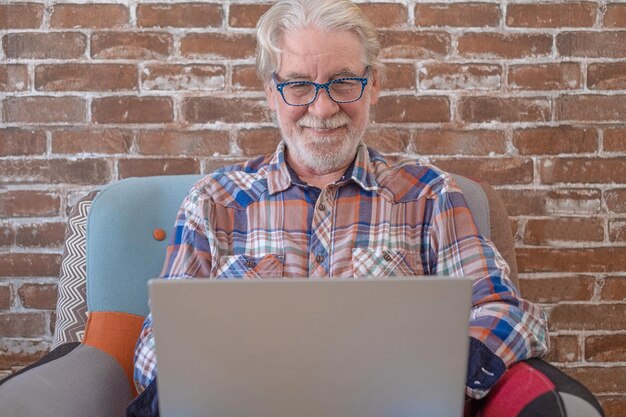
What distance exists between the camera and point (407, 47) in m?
1.80

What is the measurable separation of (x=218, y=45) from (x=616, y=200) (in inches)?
46.7

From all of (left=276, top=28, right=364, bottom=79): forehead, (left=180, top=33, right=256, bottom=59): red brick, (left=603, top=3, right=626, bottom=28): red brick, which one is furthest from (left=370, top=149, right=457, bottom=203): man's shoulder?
(left=603, top=3, right=626, bottom=28): red brick

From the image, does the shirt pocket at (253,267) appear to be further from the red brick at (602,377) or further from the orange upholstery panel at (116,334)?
the red brick at (602,377)

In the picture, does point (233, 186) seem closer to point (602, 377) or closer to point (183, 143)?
point (183, 143)

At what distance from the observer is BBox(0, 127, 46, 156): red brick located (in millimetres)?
1805

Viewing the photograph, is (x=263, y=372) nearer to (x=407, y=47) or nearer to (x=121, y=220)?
(x=121, y=220)

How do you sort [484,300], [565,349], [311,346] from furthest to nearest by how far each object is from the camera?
1. [565,349]
2. [484,300]
3. [311,346]

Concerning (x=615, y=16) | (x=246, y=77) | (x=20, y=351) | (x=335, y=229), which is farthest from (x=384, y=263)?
(x=20, y=351)

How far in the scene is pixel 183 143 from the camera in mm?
1815

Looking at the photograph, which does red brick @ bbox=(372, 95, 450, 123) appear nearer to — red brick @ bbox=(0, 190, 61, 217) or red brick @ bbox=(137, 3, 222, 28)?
red brick @ bbox=(137, 3, 222, 28)

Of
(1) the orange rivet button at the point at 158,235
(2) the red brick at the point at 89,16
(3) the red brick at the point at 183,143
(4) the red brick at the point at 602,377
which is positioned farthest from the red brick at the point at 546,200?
(2) the red brick at the point at 89,16

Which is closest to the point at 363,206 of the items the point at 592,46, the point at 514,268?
the point at 514,268

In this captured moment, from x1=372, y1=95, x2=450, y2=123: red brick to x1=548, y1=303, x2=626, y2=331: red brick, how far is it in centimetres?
64

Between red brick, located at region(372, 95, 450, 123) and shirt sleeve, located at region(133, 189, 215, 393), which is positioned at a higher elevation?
red brick, located at region(372, 95, 450, 123)
